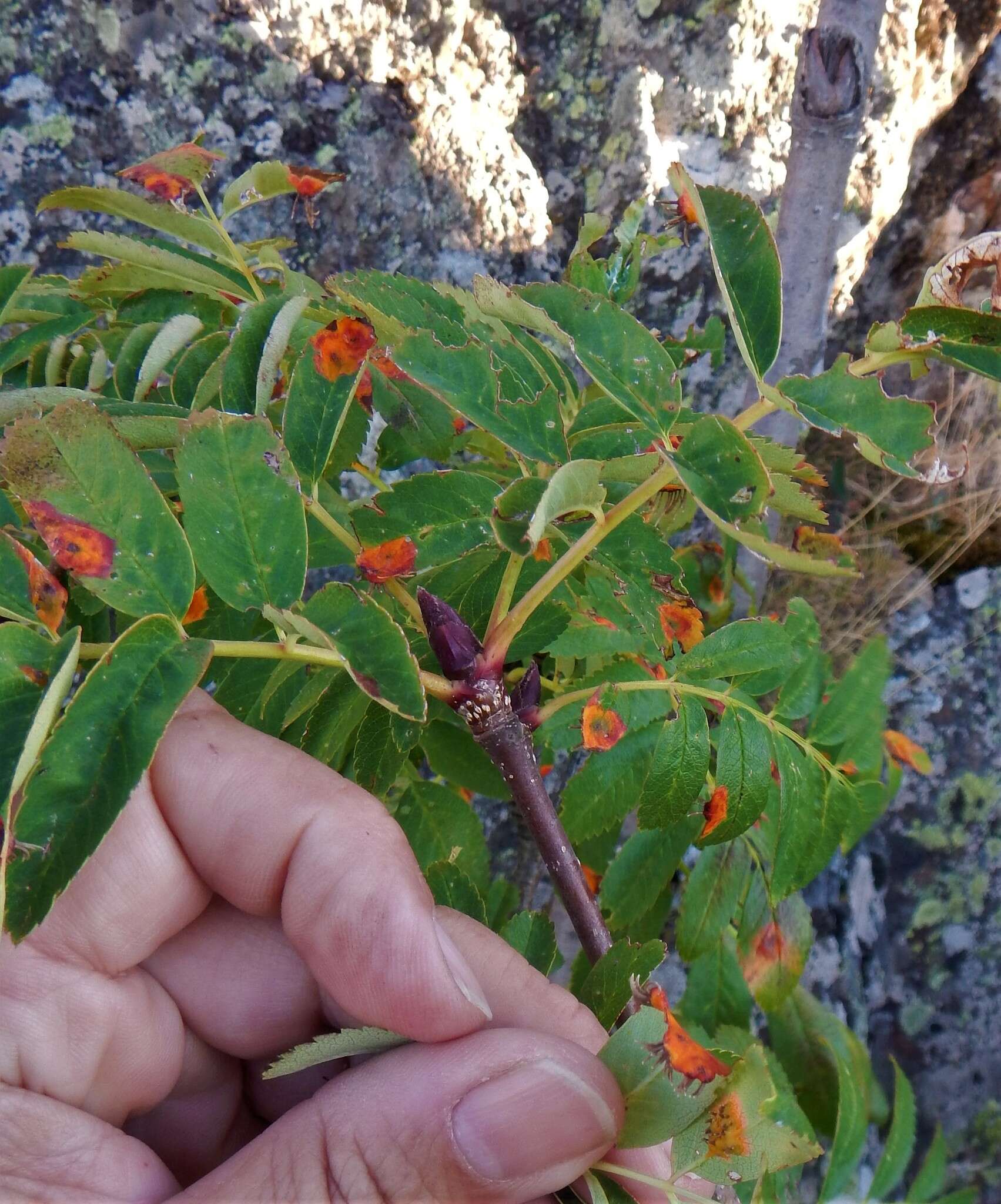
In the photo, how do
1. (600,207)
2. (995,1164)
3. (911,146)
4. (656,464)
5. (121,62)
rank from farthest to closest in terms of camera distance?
1. (995,1164)
2. (911,146)
3. (600,207)
4. (121,62)
5. (656,464)

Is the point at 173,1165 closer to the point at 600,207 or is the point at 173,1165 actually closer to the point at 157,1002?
the point at 157,1002

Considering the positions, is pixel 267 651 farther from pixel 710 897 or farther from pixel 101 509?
pixel 710 897

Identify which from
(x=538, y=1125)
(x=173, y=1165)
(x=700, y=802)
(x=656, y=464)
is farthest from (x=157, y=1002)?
(x=656, y=464)

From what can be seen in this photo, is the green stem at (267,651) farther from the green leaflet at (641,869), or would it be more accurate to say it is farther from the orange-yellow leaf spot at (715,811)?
the green leaflet at (641,869)

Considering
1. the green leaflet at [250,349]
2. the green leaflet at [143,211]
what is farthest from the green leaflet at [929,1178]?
the green leaflet at [143,211]

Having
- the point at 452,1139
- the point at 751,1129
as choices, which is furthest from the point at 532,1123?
the point at 751,1129

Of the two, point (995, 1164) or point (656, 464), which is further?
point (995, 1164)
